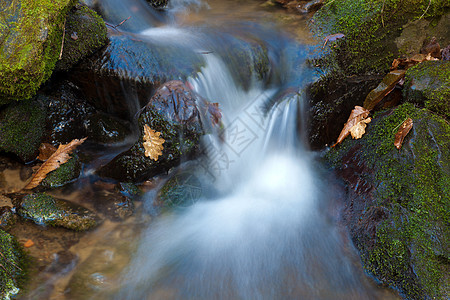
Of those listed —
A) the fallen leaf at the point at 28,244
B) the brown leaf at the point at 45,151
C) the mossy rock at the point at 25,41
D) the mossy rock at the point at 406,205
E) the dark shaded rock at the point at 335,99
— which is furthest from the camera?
the dark shaded rock at the point at 335,99

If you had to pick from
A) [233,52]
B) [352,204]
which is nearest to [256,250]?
[352,204]

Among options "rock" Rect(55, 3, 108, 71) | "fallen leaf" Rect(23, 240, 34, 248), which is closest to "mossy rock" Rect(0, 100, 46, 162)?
"rock" Rect(55, 3, 108, 71)

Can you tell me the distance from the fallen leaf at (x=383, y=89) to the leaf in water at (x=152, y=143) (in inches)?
100

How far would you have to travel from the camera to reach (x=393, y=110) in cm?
342

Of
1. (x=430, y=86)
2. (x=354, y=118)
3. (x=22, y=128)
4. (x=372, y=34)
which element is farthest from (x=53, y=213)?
(x=372, y=34)

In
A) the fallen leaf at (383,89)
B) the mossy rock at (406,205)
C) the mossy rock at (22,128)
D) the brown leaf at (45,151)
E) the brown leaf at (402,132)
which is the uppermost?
the mossy rock at (22,128)

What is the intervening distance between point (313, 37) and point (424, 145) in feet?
6.99

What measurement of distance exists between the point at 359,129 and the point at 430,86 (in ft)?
2.72

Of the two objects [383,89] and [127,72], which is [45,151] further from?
[383,89]

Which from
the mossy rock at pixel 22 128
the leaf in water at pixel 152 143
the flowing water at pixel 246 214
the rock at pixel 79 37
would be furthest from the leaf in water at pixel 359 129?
the mossy rock at pixel 22 128

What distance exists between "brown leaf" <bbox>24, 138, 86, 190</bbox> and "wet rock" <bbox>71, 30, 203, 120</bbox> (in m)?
0.74

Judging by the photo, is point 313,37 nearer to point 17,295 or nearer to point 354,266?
point 354,266

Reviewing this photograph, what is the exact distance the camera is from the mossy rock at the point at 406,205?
8.37 feet

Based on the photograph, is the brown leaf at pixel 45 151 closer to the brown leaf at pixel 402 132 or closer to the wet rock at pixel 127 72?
the wet rock at pixel 127 72
